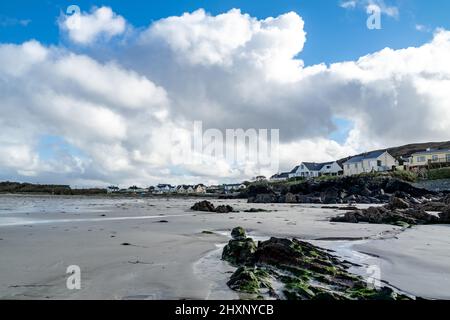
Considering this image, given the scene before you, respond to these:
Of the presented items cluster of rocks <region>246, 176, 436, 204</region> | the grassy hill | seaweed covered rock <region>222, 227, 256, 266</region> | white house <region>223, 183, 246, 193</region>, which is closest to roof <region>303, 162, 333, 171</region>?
white house <region>223, 183, 246, 193</region>

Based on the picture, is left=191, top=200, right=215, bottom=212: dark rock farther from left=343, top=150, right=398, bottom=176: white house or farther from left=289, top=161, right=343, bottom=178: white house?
left=289, top=161, right=343, bottom=178: white house

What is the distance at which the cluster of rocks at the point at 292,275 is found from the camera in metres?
5.72

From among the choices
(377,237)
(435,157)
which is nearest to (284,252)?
(377,237)

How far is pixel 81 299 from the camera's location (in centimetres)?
527

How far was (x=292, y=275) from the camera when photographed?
23.0 ft

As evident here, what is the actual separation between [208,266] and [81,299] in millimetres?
3114

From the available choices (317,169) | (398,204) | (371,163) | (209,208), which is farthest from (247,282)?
(317,169)

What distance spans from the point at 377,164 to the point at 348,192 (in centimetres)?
3803

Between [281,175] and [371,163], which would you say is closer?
[371,163]

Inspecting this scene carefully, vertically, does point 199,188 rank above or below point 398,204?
above

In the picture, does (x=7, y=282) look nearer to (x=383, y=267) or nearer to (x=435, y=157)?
(x=383, y=267)

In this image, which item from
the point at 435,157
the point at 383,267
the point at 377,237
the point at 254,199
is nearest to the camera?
the point at 383,267

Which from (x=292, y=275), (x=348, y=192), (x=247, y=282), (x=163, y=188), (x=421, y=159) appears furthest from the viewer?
(x=163, y=188)

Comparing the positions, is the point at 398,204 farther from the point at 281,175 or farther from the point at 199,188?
the point at 199,188
